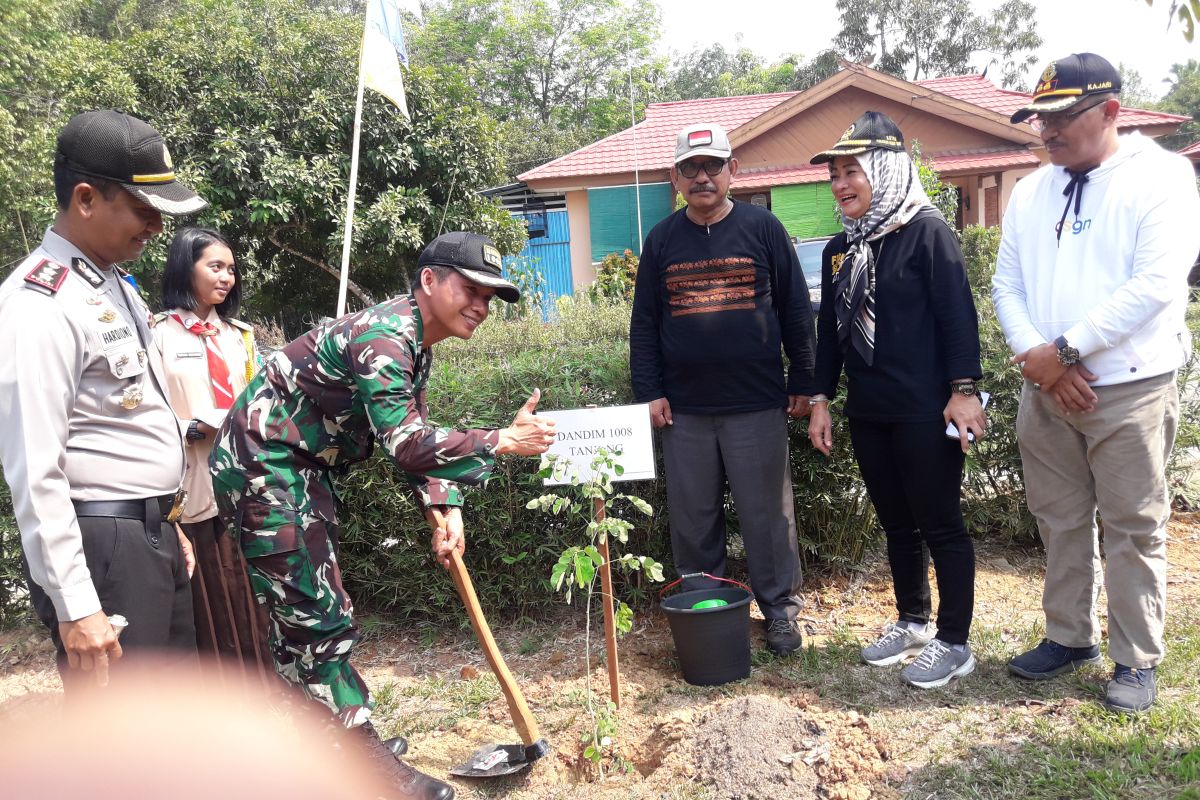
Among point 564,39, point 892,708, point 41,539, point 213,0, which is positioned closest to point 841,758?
point 892,708

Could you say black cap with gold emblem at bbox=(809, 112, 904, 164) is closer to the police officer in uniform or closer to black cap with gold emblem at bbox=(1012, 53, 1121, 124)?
black cap with gold emblem at bbox=(1012, 53, 1121, 124)

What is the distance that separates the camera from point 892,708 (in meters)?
3.21

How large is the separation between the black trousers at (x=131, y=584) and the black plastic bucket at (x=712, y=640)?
5.97 feet

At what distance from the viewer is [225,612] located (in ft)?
10.6

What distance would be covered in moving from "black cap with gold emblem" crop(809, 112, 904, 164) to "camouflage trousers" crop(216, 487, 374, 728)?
2.25 metres

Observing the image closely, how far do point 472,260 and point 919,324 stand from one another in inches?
68.8

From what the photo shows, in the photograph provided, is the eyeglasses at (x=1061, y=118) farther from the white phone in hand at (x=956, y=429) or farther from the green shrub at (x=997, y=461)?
the green shrub at (x=997, y=461)

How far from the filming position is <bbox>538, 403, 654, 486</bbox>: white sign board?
3334 mm

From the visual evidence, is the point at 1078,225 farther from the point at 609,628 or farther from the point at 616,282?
the point at 616,282

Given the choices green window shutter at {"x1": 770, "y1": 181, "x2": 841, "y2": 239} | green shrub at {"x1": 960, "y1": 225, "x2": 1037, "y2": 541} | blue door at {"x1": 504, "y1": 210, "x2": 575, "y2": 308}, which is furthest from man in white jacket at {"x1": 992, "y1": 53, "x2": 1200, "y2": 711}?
blue door at {"x1": 504, "y1": 210, "x2": 575, "y2": 308}

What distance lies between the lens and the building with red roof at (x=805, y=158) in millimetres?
16359

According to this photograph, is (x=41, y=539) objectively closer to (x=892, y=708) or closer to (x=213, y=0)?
(x=892, y=708)

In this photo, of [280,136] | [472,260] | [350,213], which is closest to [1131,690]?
[472,260]

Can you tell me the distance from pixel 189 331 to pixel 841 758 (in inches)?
107
